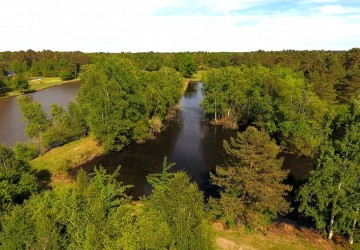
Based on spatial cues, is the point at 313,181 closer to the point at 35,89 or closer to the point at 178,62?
the point at 35,89

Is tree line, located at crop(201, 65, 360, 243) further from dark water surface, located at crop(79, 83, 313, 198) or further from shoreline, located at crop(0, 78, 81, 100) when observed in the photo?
shoreline, located at crop(0, 78, 81, 100)

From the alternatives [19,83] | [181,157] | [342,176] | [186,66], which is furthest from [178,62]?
[342,176]

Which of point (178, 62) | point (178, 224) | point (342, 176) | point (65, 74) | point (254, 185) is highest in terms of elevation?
point (178, 62)

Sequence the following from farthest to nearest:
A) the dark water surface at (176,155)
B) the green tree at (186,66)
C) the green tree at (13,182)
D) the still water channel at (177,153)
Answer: the green tree at (186,66)
the still water channel at (177,153)
the dark water surface at (176,155)
the green tree at (13,182)

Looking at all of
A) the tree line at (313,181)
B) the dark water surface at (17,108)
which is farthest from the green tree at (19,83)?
the tree line at (313,181)

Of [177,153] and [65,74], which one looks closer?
[177,153]

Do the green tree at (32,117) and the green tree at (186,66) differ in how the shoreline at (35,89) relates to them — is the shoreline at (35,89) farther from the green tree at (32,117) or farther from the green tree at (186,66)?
the green tree at (32,117)
